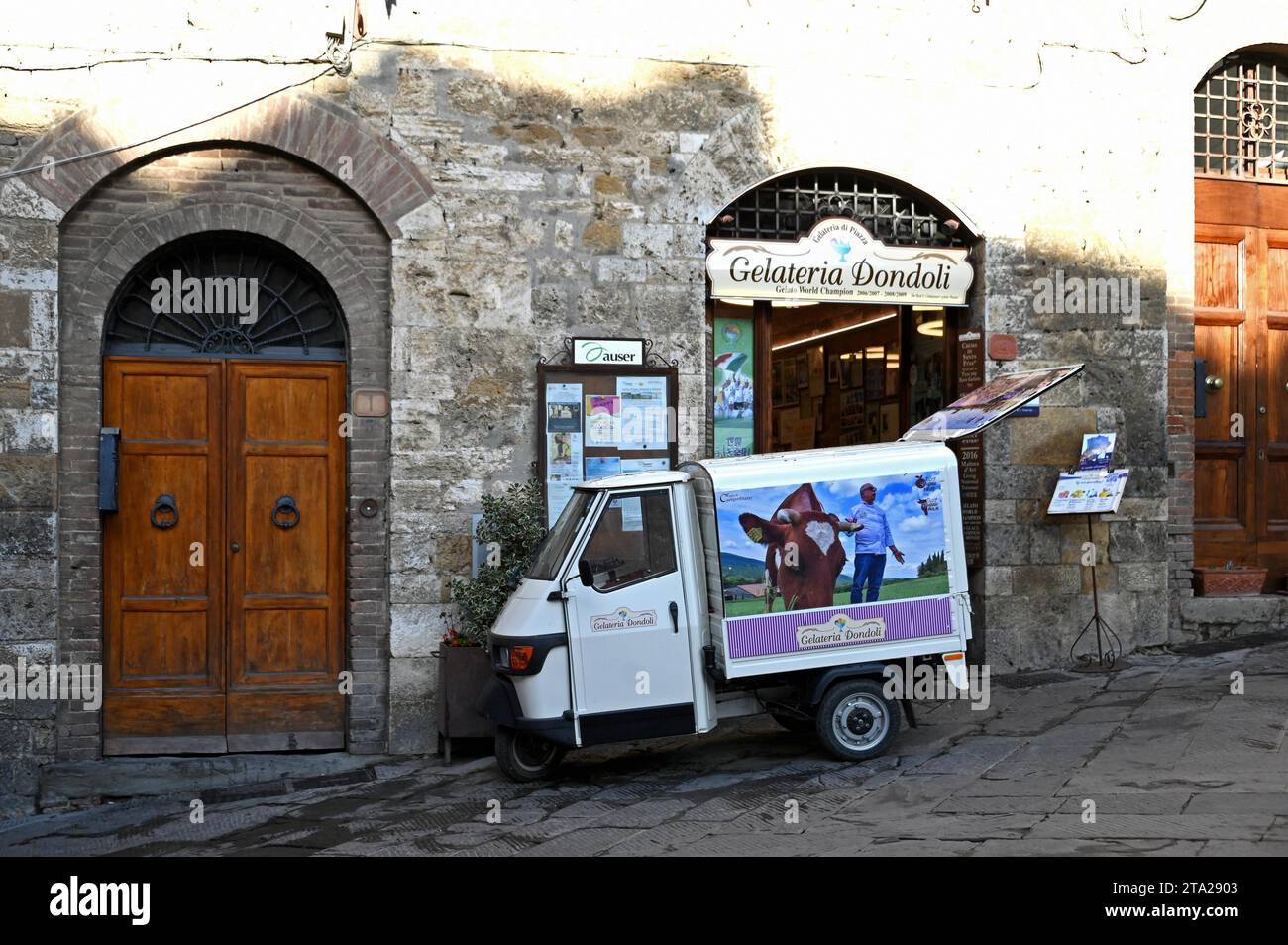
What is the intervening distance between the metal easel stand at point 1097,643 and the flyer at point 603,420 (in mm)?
3672

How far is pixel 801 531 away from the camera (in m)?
7.57

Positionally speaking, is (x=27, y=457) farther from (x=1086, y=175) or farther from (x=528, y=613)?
(x=1086, y=175)

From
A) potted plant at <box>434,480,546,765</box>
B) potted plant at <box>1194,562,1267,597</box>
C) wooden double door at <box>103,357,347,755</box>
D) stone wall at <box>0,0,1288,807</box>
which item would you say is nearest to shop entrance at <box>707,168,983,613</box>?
stone wall at <box>0,0,1288,807</box>

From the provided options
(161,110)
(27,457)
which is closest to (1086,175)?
(161,110)

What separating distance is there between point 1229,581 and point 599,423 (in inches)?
203

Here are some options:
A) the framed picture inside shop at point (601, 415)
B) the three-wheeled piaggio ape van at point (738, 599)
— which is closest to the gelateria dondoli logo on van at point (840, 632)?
the three-wheeled piaggio ape van at point (738, 599)

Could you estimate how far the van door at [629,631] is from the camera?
7.53 metres

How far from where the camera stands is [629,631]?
7.56m

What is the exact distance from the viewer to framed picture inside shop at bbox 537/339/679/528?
30.4 ft

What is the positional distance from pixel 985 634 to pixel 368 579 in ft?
14.6

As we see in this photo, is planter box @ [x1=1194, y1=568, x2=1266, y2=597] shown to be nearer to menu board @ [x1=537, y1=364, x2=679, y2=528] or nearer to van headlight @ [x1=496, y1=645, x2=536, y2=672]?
menu board @ [x1=537, y1=364, x2=679, y2=528]

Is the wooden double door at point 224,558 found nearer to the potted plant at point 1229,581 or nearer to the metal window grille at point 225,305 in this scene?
the metal window grille at point 225,305

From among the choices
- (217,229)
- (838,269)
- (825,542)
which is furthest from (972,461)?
(217,229)

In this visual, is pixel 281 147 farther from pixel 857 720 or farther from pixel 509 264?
pixel 857 720
